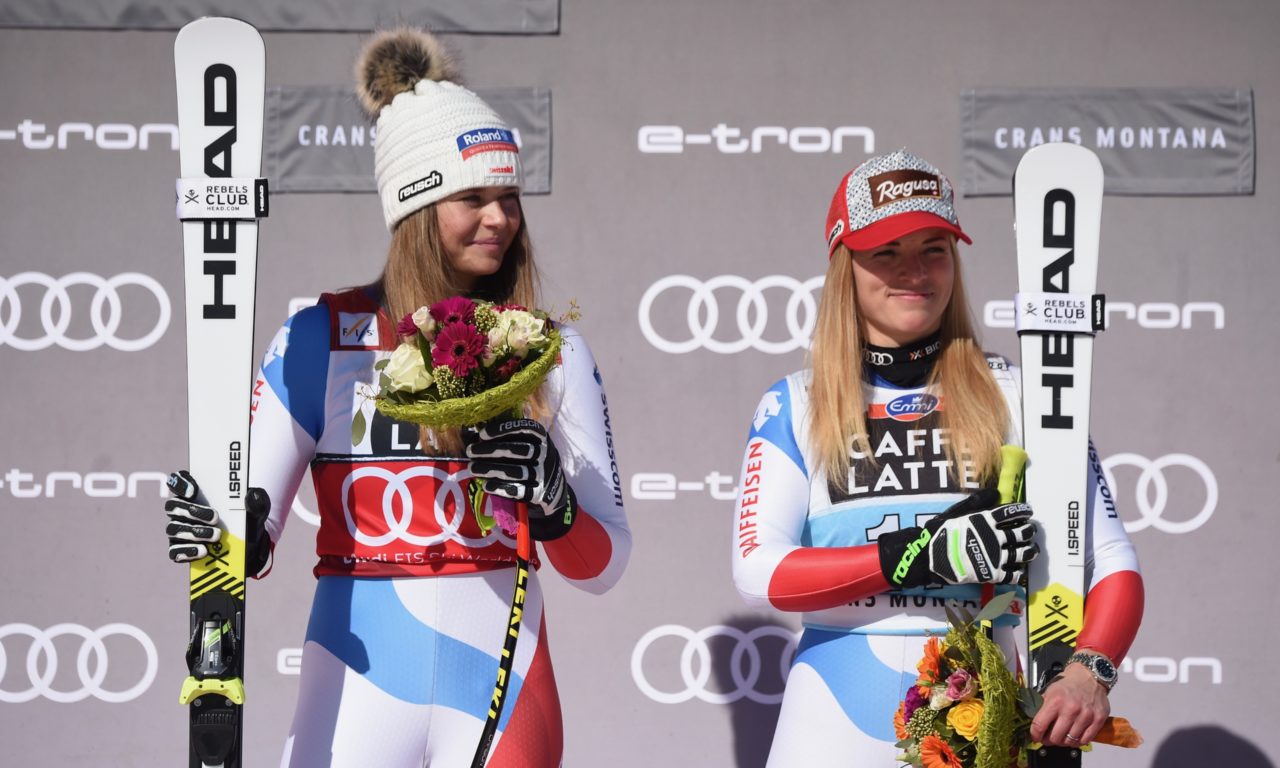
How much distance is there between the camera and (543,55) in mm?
4375

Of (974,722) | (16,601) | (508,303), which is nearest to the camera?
(974,722)

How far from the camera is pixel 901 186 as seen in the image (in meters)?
2.56

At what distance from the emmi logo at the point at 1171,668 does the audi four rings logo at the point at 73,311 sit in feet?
11.5

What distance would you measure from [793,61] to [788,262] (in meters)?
0.68

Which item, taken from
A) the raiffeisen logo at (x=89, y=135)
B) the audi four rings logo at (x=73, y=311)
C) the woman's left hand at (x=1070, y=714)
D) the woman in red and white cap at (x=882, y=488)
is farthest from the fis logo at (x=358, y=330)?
the raiffeisen logo at (x=89, y=135)

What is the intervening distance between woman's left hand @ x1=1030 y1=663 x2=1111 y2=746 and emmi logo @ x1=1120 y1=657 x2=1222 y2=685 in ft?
7.38

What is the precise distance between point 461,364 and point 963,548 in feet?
3.07

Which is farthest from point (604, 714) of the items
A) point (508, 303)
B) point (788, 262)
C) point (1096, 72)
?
point (1096, 72)

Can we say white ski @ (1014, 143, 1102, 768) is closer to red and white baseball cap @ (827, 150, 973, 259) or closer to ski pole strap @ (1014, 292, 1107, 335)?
ski pole strap @ (1014, 292, 1107, 335)

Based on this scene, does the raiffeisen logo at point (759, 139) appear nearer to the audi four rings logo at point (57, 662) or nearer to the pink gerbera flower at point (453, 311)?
the pink gerbera flower at point (453, 311)

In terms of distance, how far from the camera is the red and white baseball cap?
99.0 inches

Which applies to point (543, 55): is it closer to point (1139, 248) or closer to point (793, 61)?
point (793, 61)

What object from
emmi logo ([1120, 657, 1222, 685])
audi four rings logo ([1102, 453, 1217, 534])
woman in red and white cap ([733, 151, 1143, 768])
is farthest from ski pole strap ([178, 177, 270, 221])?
emmi logo ([1120, 657, 1222, 685])

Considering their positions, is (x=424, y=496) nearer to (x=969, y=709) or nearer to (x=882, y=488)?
(x=882, y=488)
